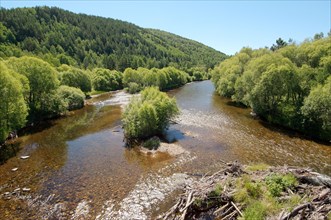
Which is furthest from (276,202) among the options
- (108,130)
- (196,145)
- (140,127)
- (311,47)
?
(311,47)

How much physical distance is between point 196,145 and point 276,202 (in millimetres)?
23909

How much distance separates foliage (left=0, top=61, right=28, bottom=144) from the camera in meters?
39.3

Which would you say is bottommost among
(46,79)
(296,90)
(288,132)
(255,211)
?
(288,132)

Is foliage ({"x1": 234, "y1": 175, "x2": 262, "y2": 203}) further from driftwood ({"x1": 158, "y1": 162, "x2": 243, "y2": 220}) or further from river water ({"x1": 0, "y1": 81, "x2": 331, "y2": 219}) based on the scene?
river water ({"x1": 0, "y1": 81, "x2": 331, "y2": 219})

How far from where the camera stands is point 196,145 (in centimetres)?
4169

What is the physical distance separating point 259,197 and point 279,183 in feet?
6.54

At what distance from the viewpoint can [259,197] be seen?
63.7 feet

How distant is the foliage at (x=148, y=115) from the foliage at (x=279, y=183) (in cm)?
2518

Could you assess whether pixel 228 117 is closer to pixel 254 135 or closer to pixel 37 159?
pixel 254 135

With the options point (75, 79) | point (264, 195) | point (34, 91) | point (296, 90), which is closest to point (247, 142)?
point (296, 90)

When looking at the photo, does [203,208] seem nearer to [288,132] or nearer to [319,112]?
[319,112]

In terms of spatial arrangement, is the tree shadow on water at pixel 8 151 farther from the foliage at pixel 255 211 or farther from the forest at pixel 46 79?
the foliage at pixel 255 211

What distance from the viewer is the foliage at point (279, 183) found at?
1908cm

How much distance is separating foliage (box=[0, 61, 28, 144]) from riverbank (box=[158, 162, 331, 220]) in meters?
31.3
